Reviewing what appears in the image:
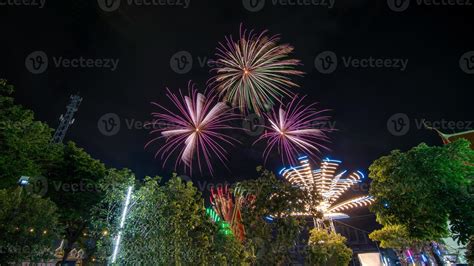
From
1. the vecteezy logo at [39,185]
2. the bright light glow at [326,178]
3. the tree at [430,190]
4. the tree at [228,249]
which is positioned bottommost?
the tree at [228,249]

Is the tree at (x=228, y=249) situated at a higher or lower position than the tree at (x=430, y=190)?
lower

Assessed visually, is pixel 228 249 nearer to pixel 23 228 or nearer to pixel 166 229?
pixel 166 229

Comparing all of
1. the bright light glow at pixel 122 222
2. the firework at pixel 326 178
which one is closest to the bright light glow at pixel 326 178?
the firework at pixel 326 178

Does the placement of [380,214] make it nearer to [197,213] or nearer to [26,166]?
[197,213]

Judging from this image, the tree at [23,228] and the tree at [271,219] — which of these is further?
the tree at [23,228]

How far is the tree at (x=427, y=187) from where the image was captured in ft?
44.3

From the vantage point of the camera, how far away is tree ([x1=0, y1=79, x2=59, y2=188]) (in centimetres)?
1988

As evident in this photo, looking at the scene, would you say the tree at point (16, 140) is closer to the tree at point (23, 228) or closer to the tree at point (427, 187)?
the tree at point (23, 228)

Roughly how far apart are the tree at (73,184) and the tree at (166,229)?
9990 millimetres

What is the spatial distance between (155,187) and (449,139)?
4256 centimetres

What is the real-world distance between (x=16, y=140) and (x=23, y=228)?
23.4ft

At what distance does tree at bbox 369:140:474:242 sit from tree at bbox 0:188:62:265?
61.7 ft

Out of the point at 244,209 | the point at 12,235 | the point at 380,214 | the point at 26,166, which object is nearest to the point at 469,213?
the point at 380,214

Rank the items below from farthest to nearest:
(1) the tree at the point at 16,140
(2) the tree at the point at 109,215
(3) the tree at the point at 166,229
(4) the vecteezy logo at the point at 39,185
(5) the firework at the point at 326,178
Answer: (5) the firework at the point at 326,178
(4) the vecteezy logo at the point at 39,185
(1) the tree at the point at 16,140
(3) the tree at the point at 166,229
(2) the tree at the point at 109,215
